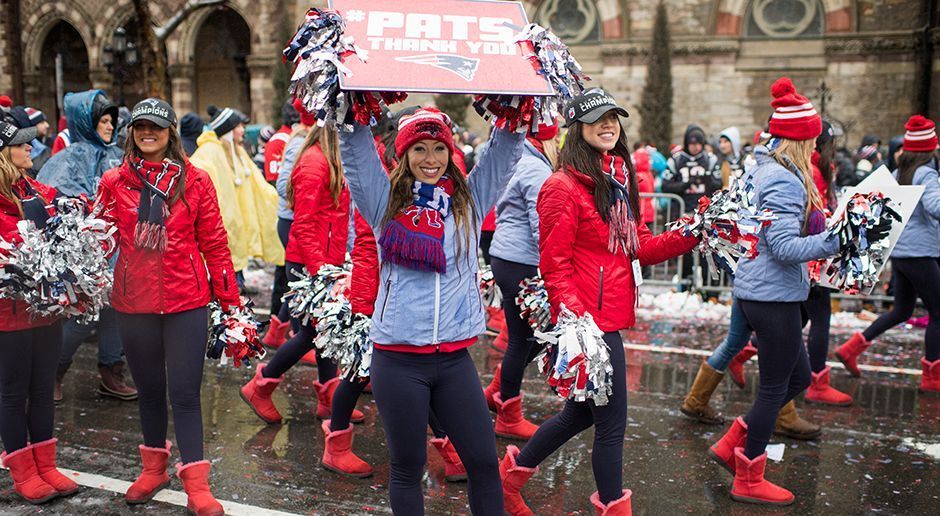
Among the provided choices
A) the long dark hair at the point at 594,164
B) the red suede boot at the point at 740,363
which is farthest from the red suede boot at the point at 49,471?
the red suede boot at the point at 740,363

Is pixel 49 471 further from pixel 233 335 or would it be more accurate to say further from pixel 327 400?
pixel 327 400

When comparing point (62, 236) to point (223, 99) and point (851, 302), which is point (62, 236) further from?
point (223, 99)

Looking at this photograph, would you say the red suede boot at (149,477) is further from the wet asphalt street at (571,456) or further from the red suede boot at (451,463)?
the red suede boot at (451,463)

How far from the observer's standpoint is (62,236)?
Answer: 433cm

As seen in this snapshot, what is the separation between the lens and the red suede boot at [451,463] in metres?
4.96

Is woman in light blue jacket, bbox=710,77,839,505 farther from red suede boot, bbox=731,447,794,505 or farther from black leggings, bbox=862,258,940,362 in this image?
black leggings, bbox=862,258,940,362

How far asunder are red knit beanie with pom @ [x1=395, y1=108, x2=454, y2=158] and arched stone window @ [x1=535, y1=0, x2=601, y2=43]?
60.2 ft

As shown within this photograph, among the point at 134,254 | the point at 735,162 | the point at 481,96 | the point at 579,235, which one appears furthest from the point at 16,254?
the point at 735,162

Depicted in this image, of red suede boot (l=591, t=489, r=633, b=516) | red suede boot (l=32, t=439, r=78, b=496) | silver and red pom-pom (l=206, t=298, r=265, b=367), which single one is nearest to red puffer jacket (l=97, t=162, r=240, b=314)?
silver and red pom-pom (l=206, t=298, r=265, b=367)

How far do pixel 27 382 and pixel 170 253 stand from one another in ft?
3.39

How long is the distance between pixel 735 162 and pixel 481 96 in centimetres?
821

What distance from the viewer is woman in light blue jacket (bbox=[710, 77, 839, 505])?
459 centimetres

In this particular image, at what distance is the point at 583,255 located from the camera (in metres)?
3.95

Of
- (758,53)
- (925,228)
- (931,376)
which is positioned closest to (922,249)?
(925,228)
